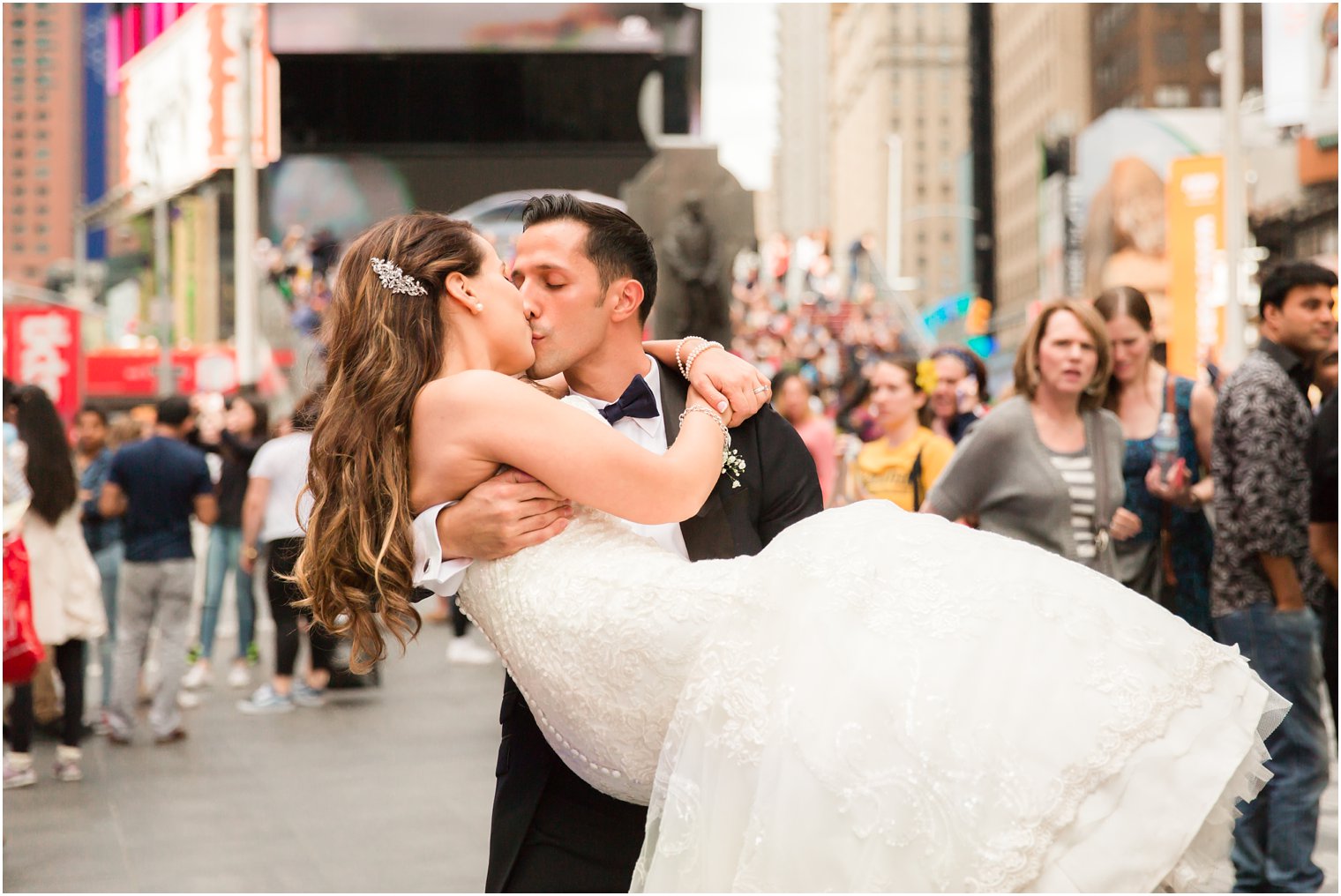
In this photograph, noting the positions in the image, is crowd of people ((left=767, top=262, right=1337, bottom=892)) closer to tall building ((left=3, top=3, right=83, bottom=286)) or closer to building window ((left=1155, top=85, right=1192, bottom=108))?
tall building ((left=3, top=3, right=83, bottom=286))

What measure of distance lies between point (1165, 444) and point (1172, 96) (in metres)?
77.5

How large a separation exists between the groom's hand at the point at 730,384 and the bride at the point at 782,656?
16 cm

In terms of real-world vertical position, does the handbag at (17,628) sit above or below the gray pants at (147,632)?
above

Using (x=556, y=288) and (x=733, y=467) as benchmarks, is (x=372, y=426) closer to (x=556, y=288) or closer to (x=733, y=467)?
(x=556, y=288)

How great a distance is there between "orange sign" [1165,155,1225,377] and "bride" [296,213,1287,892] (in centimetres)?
3363

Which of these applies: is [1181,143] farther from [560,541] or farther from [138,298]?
[138,298]

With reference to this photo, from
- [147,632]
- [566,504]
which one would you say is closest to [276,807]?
[147,632]

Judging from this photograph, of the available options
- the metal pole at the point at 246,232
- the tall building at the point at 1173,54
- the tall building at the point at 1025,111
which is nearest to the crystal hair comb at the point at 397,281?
the metal pole at the point at 246,232

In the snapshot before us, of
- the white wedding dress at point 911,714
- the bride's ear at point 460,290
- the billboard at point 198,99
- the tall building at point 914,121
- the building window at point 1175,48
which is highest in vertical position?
the tall building at point 914,121

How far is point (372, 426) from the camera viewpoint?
2.79 m

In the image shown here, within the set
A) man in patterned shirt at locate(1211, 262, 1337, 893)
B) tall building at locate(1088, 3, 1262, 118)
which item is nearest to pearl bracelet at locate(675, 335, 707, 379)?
man in patterned shirt at locate(1211, 262, 1337, 893)

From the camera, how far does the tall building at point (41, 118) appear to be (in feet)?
66.3

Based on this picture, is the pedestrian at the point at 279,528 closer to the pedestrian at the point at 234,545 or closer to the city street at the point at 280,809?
the city street at the point at 280,809

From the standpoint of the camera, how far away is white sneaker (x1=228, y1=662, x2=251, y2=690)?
38.5 ft
